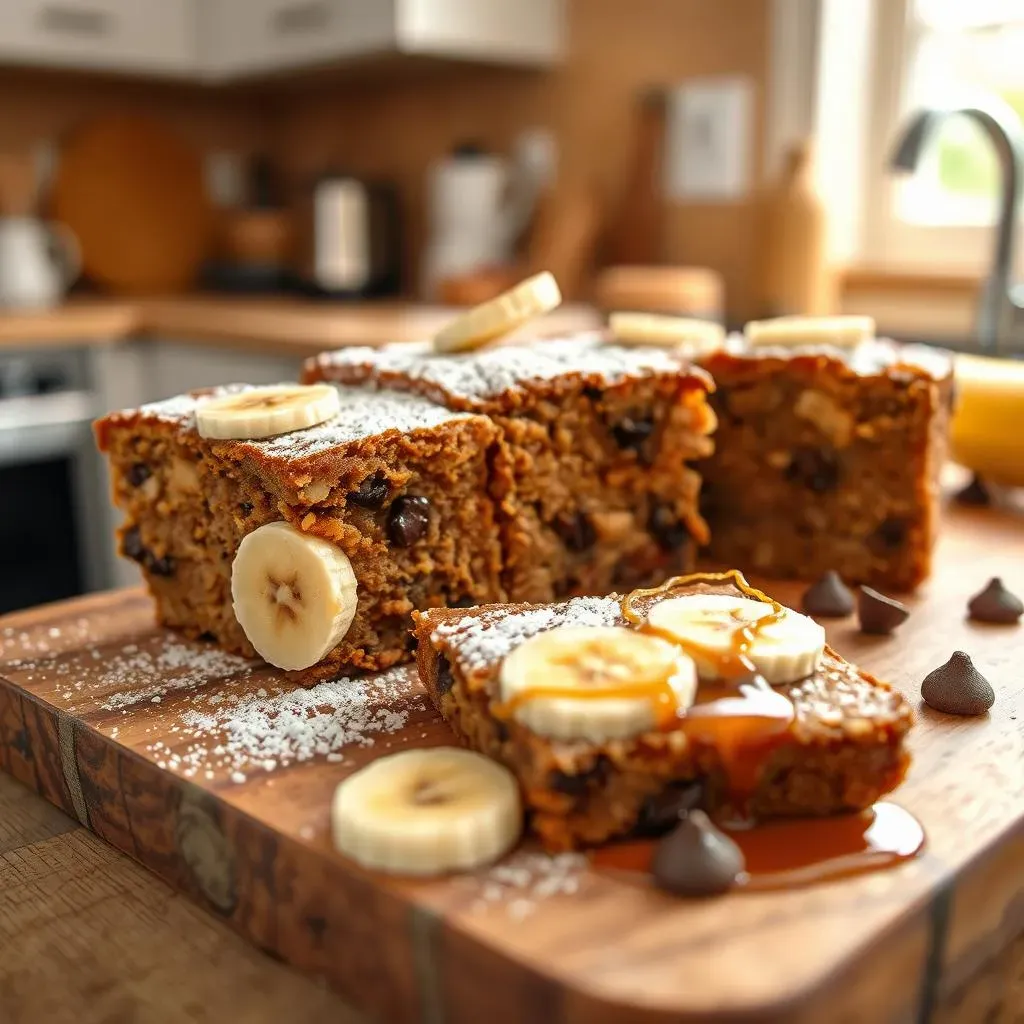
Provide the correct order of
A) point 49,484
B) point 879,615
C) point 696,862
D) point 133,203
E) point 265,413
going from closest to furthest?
point 696,862 < point 265,413 < point 879,615 < point 49,484 < point 133,203

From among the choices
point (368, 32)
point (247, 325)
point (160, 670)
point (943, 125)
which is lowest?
point (160, 670)

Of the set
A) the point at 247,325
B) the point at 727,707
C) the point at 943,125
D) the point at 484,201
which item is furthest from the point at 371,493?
the point at 484,201

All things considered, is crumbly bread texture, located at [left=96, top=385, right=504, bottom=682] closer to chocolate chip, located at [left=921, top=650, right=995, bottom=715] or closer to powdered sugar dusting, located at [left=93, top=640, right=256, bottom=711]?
powdered sugar dusting, located at [left=93, top=640, right=256, bottom=711]

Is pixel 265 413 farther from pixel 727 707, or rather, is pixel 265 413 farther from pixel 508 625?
pixel 727 707

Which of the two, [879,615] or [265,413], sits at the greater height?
[265,413]

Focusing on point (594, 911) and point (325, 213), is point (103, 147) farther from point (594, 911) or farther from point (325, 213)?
point (594, 911)

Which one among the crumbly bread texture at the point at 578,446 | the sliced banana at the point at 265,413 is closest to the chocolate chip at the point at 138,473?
the sliced banana at the point at 265,413
